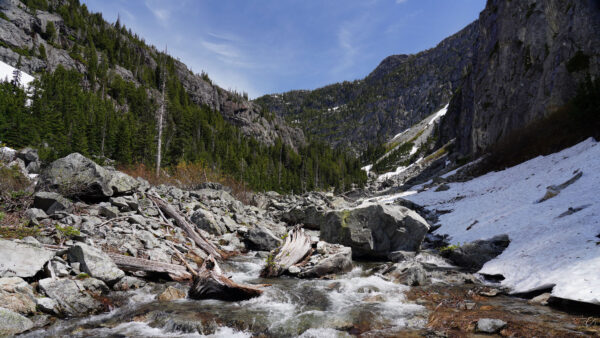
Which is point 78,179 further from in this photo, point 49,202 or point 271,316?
point 271,316

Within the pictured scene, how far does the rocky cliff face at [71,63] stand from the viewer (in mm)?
82125

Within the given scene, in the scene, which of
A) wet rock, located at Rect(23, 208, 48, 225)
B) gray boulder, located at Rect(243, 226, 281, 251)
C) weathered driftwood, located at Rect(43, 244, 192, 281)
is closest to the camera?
weathered driftwood, located at Rect(43, 244, 192, 281)

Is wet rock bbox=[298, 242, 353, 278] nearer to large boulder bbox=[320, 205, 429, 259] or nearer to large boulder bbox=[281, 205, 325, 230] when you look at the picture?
large boulder bbox=[320, 205, 429, 259]

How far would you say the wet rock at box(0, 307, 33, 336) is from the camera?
492 centimetres

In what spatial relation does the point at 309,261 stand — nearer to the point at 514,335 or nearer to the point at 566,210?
the point at 514,335

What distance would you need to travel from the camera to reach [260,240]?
14367 mm

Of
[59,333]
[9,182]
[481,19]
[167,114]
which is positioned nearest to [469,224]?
[59,333]

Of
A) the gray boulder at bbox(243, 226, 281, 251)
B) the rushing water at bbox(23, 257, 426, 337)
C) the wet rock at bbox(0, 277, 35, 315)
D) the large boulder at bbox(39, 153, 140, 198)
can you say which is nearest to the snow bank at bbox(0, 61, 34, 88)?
the large boulder at bbox(39, 153, 140, 198)

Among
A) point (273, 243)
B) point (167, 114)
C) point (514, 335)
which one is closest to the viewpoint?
point (514, 335)

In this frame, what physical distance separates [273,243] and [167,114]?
86.1 m

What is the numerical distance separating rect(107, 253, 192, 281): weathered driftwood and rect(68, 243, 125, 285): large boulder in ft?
2.19

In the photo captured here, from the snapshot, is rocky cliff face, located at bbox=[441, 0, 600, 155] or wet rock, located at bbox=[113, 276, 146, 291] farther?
rocky cliff face, located at bbox=[441, 0, 600, 155]

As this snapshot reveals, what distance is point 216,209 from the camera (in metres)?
17.5

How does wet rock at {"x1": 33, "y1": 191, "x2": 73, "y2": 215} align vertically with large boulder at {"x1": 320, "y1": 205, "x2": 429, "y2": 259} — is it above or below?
above
